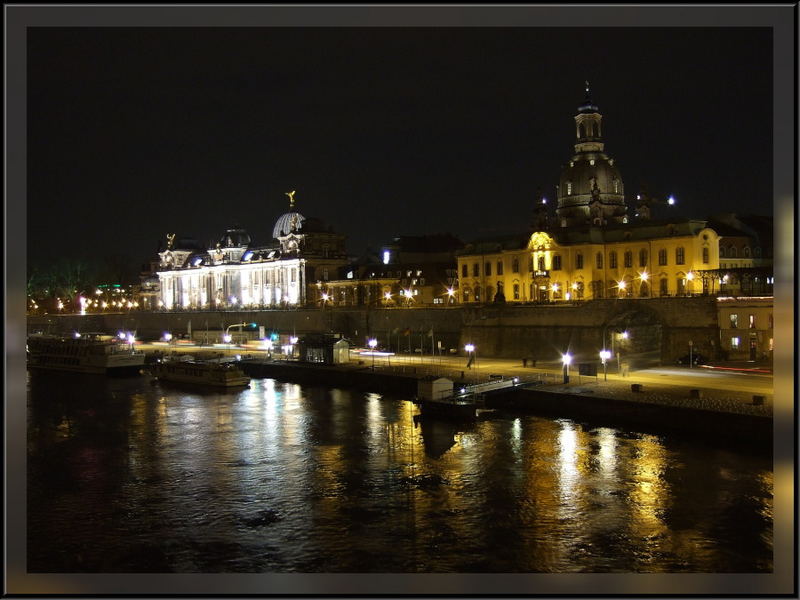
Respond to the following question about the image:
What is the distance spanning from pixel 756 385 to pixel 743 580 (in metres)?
23.0

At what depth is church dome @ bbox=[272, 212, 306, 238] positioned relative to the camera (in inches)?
3661

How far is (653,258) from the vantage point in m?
51.8

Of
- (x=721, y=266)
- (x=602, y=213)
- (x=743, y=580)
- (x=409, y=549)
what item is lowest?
(x=409, y=549)

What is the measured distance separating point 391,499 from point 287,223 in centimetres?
7681

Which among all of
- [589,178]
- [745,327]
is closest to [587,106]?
[589,178]

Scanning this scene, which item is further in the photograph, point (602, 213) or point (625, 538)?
point (602, 213)

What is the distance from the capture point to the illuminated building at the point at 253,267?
8788cm

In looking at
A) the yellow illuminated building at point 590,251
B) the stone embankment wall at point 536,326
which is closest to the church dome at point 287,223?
the stone embankment wall at point 536,326

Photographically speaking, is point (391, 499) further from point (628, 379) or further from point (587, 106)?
point (587, 106)

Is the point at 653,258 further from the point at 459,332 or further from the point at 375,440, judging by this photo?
the point at 375,440

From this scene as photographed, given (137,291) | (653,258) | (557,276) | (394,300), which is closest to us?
(653,258)

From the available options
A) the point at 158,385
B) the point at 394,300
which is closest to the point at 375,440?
the point at 158,385

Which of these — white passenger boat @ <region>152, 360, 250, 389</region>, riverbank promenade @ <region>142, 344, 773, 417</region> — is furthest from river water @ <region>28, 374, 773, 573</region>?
white passenger boat @ <region>152, 360, 250, 389</region>

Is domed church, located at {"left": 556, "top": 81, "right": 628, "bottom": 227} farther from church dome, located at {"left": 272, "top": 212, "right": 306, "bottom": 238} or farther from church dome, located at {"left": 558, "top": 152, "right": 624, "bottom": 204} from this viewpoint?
church dome, located at {"left": 272, "top": 212, "right": 306, "bottom": 238}
